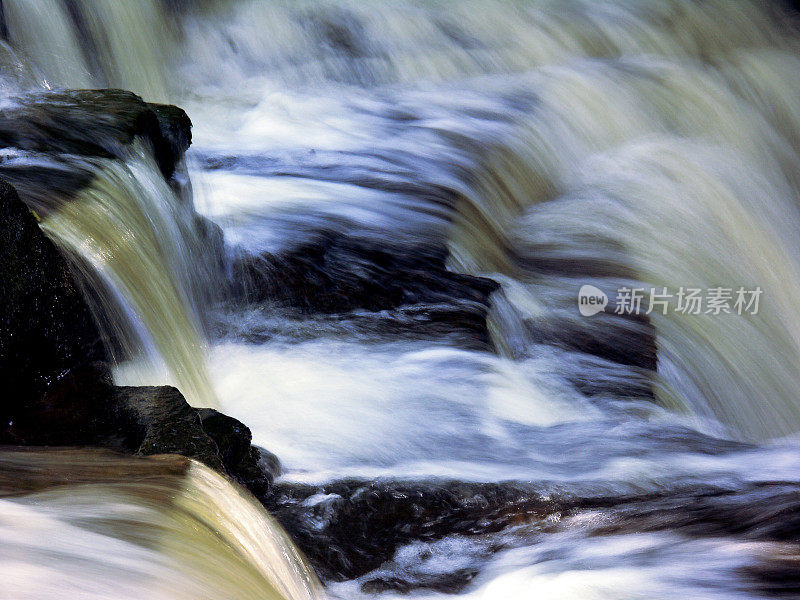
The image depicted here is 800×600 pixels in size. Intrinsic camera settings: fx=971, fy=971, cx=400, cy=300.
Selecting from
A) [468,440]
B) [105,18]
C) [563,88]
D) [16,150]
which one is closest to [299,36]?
[105,18]

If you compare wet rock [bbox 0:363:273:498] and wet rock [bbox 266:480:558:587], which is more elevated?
→ wet rock [bbox 0:363:273:498]

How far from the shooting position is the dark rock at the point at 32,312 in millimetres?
2842

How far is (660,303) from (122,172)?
3251 millimetres

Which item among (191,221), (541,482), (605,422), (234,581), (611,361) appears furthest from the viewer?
(611,361)

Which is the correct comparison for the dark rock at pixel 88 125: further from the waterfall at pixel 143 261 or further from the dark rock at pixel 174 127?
the waterfall at pixel 143 261

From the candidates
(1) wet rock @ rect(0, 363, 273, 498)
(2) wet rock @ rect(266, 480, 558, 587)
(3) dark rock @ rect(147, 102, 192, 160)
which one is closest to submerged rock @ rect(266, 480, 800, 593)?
(2) wet rock @ rect(266, 480, 558, 587)

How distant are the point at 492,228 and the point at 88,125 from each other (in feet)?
8.50

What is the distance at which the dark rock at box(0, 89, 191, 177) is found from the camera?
4148 mm

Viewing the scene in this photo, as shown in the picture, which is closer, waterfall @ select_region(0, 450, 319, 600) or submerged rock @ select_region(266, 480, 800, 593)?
waterfall @ select_region(0, 450, 319, 600)

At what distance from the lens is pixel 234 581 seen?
2.07 metres

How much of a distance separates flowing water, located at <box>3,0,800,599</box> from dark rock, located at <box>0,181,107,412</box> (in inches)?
12.9

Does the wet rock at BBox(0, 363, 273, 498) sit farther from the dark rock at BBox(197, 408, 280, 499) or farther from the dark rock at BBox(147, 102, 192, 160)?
the dark rock at BBox(147, 102, 192, 160)

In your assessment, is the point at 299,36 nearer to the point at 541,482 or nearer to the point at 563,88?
the point at 563,88

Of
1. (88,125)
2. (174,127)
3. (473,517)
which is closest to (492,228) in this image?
(174,127)
